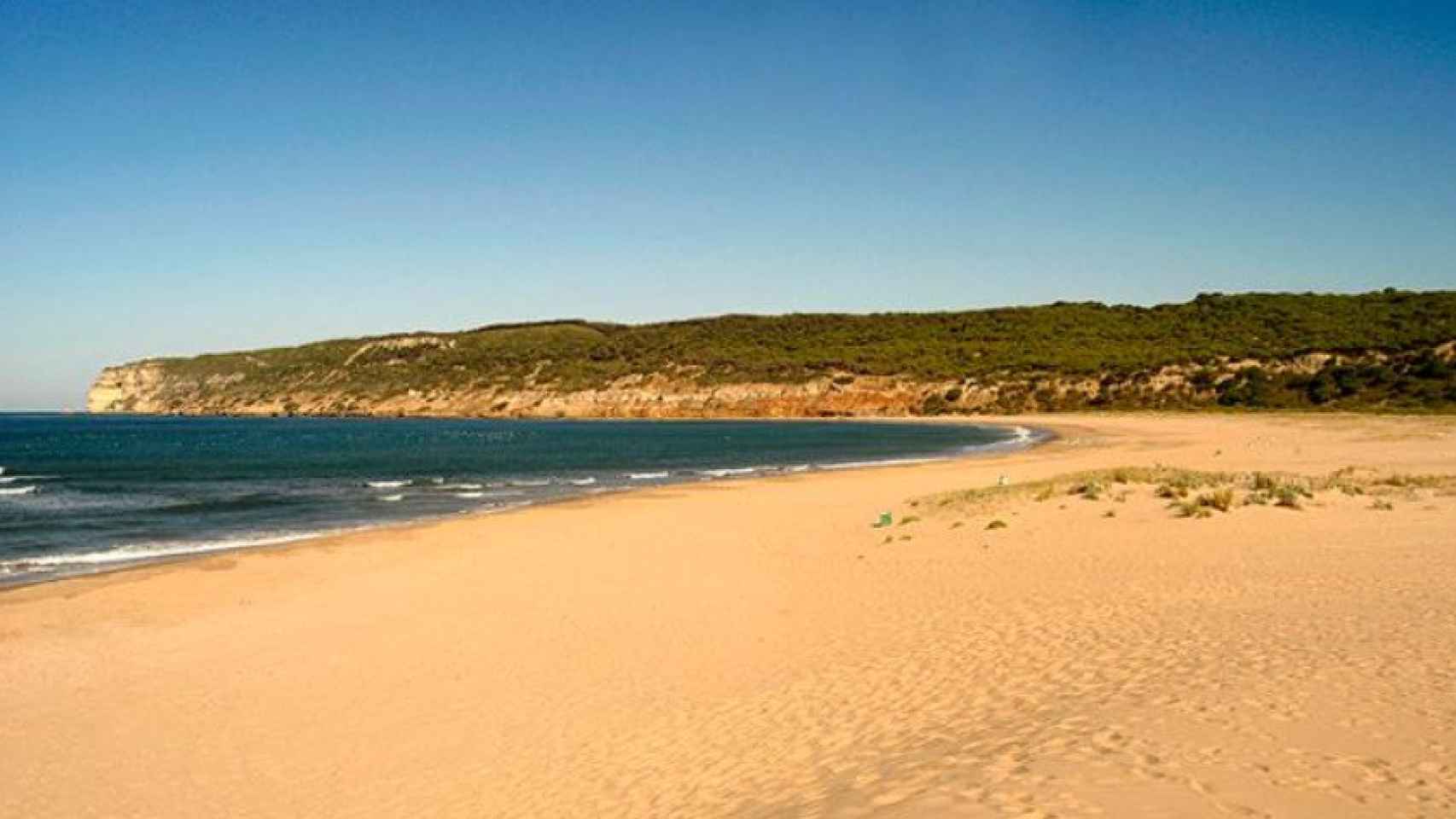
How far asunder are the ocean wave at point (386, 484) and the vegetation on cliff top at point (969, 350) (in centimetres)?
6402

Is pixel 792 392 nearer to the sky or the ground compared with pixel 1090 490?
nearer to the sky

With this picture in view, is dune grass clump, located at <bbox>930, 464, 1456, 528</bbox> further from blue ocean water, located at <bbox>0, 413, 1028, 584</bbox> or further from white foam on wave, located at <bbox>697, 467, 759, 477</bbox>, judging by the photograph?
white foam on wave, located at <bbox>697, 467, 759, 477</bbox>

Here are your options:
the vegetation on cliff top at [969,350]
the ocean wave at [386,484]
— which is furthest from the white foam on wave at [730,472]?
the vegetation on cliff top at [969,350]

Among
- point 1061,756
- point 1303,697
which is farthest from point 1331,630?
point 1061,756

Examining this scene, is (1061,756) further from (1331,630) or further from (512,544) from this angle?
(512,544)

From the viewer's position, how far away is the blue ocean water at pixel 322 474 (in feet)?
82.5

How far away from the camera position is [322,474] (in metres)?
44.8

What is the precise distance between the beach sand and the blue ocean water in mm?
6390

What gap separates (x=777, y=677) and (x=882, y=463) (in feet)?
115

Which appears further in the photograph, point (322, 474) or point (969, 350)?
point (969, 350)

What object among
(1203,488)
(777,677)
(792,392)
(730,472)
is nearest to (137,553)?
(777,677)

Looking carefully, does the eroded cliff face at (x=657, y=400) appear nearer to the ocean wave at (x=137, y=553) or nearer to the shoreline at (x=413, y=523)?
the shoreline at (x=413, y=523)

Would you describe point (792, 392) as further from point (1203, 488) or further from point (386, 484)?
point (1203, 488)

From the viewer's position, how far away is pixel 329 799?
7941 mm
